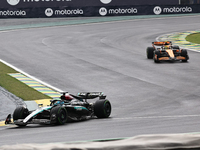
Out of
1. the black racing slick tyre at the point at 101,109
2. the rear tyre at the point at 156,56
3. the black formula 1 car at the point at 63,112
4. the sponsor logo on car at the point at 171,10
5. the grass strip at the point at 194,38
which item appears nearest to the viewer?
the black formula 1 car at the point at 63,112

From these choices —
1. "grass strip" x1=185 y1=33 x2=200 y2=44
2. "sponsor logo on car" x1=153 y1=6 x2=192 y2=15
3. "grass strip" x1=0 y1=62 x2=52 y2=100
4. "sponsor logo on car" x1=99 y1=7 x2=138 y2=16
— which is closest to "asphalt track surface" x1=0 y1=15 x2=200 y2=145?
"sponsor logo on car" x1=99 y1=7 x2=138 y2=16

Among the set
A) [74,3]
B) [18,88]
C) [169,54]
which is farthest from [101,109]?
[74,3]

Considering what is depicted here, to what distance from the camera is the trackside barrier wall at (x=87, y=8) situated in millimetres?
40906

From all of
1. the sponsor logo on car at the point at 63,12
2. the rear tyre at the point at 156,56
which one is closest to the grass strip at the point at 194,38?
the rear tyre at the point at 156,56

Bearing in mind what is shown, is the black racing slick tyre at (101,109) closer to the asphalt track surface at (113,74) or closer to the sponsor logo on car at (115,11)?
the asphalt track surface at (113,74)

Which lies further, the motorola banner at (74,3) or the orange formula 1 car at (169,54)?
the motorola banner at (74,3)

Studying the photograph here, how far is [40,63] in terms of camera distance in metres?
23.5

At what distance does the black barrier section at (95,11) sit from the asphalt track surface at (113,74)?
4.90ft

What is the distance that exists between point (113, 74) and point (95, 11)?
76.4 feet

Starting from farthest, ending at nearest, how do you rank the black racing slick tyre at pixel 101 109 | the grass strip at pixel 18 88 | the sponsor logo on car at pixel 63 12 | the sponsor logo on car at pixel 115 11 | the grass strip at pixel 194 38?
the sponsor logo on car at pixel 115 11
the sponsor logo on car at pixel 63 12
the grass strip at pixel 194 38
the grass strip at pixel 18 88
the black racing slick tyre at pixel 101 109

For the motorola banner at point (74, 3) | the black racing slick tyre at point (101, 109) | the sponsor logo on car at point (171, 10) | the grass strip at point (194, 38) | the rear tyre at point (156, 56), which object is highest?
the motorola banner at point (74, 3)

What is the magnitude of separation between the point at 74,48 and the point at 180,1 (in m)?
19.6

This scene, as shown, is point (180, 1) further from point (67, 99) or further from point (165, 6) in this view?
point (67, 99)

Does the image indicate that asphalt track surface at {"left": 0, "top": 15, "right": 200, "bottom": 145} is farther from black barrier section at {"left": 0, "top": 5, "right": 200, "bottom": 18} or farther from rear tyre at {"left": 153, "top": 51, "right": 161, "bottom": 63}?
black barrier section at {"left": 0, "top": 5, "right": 200, "bottom": 18}
